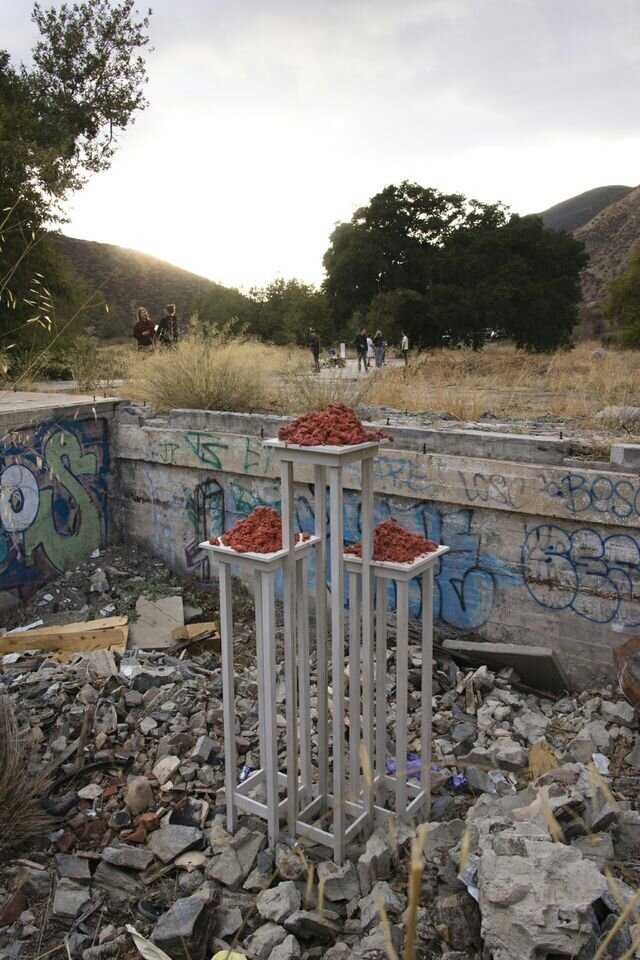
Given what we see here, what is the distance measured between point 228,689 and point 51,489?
5152 millimetres

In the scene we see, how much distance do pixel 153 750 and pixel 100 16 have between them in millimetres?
17729

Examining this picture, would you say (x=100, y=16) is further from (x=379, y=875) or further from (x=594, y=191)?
(x=594, y=191)

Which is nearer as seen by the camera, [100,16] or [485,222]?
[100,16]

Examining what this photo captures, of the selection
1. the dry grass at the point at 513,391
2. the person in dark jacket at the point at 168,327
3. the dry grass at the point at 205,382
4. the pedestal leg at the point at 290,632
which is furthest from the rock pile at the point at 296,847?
the person in dark jacket at the point at 168,327

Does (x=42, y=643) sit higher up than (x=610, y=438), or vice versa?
(x=610, y=438)

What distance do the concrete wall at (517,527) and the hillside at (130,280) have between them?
44.0 m

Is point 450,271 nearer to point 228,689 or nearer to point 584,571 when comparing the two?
point 584,571

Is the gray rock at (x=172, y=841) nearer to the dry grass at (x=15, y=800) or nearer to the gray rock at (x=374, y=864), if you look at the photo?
the dry grass at (x=15, y=800)

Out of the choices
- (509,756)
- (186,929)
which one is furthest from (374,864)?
(509,756)

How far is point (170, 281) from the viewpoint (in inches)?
2400

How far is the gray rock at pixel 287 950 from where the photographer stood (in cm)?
318

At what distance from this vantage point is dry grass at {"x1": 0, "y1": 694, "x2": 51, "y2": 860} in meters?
3.96

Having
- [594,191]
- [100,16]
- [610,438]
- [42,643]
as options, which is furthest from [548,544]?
A: [594,191]

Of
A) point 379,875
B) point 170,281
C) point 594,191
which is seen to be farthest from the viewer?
point 594,191
